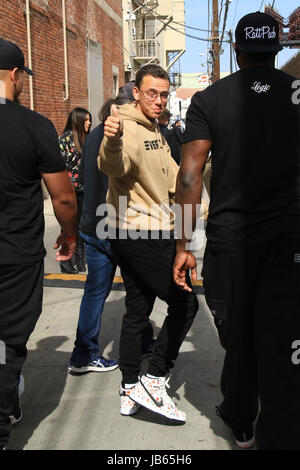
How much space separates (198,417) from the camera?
9.86ft

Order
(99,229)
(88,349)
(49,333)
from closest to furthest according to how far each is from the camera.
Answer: (99,229)
(88,349)
(49,333)

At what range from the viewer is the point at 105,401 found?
10.5ft

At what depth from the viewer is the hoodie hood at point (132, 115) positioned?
9.54 ft

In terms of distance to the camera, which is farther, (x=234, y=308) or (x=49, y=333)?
(x=49, y=333)

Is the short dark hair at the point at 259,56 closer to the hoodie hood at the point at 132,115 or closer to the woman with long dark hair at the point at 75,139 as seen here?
the hoodie hood at the point at 132,115

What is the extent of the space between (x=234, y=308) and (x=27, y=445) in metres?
1.35

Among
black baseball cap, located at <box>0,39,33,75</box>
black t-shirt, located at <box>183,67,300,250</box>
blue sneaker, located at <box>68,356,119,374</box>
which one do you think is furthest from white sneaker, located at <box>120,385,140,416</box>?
black baseball cap, located at <box>0,39,33,75</box>

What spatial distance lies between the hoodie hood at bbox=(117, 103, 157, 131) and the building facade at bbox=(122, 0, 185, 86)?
17349mm

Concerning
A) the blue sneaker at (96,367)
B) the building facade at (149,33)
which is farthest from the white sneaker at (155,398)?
the building facade at (149,33)

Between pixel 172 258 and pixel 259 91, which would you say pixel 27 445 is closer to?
pixel 172 258

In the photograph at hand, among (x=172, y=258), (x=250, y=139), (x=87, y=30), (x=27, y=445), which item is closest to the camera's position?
(x=250, y=139)

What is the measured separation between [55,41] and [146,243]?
38.1 ft

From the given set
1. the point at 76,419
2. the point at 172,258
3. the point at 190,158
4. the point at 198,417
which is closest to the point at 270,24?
the point at 190,158

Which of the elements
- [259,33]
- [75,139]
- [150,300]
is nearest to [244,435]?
[150,300]
